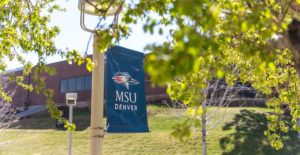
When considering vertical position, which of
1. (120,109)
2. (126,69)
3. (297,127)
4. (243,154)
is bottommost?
(243,154)

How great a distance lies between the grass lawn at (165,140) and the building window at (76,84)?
10881 millimetres

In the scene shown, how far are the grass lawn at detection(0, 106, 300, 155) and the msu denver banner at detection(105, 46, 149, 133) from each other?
10408 mm

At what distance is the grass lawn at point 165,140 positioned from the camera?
18.7 metres

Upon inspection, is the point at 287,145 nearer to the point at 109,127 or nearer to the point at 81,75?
the point at 109,127

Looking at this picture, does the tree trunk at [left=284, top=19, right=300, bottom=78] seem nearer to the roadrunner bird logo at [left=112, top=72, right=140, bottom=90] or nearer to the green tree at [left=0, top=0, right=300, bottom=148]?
the green tree at [left=0, top=0, right=300, bottom=148]

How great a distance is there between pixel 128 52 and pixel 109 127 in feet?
5.29

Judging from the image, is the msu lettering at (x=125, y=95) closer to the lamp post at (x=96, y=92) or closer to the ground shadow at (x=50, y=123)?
the lamp post at (x=96, y=92)

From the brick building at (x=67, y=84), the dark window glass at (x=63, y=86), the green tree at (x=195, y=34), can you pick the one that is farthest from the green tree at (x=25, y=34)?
the dark window glass at (x=63, y=86)

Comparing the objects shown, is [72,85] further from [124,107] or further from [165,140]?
[124,107]

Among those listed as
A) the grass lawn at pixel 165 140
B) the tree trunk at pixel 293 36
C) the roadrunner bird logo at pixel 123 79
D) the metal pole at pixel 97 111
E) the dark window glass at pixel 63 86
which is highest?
the dark window glass at pixel 63 86

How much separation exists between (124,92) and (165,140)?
15.3 m

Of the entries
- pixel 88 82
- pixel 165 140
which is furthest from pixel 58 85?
pixel 165 140

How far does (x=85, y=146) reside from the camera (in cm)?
2191

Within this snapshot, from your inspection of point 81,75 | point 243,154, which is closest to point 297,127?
point 243,154
